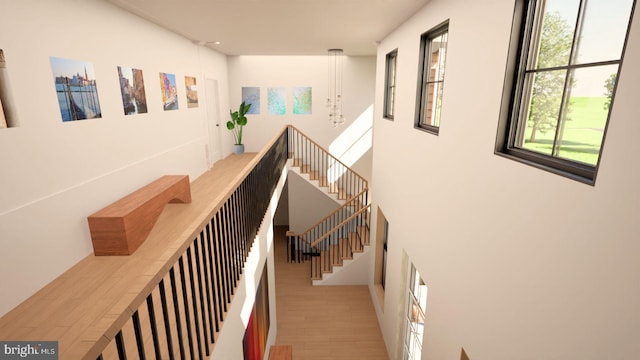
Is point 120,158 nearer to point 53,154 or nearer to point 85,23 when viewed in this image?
point 53,154

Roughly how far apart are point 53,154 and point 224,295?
8.03 feet

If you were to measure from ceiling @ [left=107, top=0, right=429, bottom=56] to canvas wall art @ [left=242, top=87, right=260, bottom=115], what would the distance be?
109 inches

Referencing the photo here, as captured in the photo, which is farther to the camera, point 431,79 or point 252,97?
point 252,97

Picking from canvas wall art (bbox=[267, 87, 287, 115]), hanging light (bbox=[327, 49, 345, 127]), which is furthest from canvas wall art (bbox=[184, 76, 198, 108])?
hanging light (bbox=[327, 49, 345, 127])

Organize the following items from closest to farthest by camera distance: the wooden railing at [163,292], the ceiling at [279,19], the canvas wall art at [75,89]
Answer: the wooden railing at [163,292]
the canvas wall art at [75,89]
the ceiling at [279,19]

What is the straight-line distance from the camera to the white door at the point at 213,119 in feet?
26.9

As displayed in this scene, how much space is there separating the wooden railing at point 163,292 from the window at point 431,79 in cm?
230

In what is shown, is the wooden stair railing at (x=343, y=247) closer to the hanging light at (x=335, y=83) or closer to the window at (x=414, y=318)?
the window at (x=414, y=318)

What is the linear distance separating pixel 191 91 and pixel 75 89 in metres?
3.51

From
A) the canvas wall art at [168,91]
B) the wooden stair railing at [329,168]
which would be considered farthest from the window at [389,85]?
the canvas wall art at [168,91]

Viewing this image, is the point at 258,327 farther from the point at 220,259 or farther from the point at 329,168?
the point at 329,168

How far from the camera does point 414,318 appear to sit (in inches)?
179

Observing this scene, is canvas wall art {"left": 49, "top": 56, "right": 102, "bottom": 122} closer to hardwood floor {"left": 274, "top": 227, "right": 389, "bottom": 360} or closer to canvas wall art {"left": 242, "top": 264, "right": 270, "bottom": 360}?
canvas wall art {"left": 242, "top": 264, "right": 270, "bottom": 360}

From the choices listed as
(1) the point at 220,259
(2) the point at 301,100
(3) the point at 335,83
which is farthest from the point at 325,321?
(3) the point at 335,83
